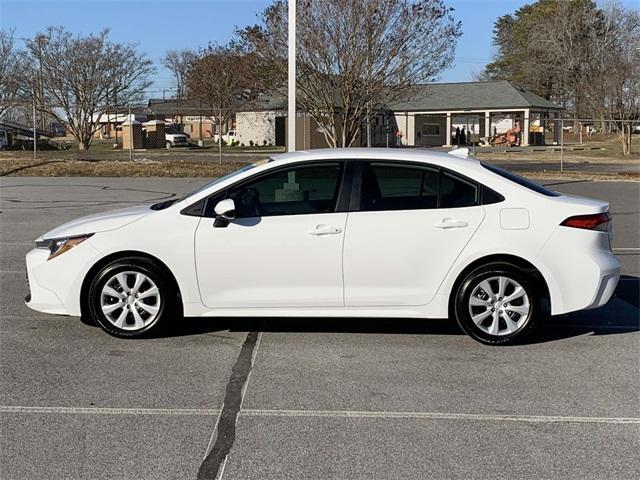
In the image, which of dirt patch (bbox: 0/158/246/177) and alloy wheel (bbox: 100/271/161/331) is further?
dirt patch (bbox: 0/158/246/177)

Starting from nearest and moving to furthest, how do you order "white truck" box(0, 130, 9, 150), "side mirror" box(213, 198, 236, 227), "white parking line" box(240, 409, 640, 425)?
"white parking line" box(240, 409, 640, 425) → "side mirror" box(213, 198, 236, 227) → "white truck" box(0, 130, 9, 150)

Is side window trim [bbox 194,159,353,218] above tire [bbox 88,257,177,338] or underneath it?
above

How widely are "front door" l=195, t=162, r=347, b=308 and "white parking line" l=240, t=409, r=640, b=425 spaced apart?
1.60 meters

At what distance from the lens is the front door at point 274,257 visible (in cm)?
613

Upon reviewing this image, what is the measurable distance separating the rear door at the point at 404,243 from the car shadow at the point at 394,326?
0.63 metres

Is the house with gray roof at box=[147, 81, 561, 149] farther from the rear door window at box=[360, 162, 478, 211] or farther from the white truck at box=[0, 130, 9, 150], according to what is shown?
the rear door window at box=[360, 162, 478, 211]

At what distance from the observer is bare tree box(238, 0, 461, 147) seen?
80.4ft

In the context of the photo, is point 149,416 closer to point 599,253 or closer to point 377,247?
point 377,247

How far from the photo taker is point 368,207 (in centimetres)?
622

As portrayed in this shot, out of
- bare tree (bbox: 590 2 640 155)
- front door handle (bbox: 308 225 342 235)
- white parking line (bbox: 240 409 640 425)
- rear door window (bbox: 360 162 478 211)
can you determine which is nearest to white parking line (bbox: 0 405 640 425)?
white parking line (bbox: 240 409 640 425)

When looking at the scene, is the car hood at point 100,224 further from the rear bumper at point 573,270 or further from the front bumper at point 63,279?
the rear bumper at point 573,270

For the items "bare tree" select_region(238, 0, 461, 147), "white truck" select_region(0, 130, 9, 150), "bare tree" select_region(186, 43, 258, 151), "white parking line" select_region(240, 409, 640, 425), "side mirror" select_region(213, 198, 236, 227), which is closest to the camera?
"white parking line" select_region(240, 409, 640, 425)

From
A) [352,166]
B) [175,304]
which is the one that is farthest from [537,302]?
[175,304]

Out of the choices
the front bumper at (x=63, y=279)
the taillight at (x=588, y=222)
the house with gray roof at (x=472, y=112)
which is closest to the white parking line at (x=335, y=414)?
the front bumper at (x=63, y=279)
